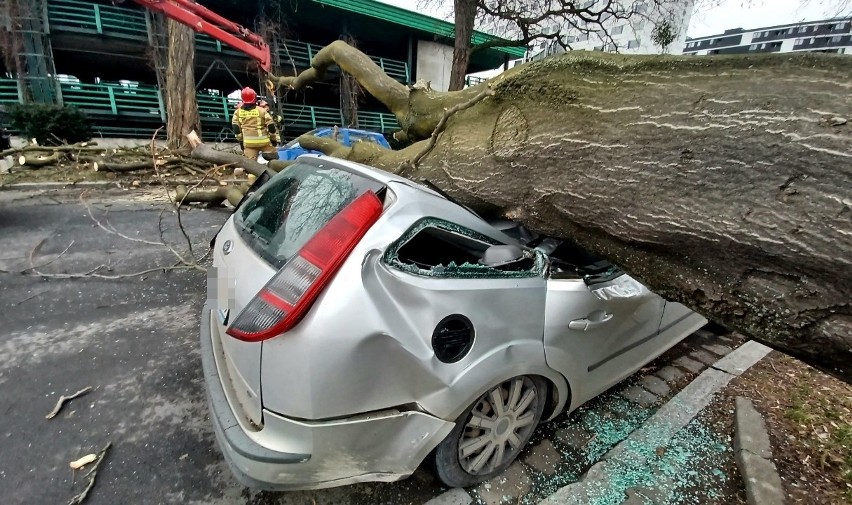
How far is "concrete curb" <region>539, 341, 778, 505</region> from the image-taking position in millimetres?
1824

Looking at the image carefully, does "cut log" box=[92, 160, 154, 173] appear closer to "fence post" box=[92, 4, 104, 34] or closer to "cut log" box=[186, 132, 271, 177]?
"cut log" box=[186, 132, 271, 177]

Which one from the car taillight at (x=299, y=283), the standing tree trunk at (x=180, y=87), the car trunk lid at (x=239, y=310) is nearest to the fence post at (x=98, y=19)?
the standing tree trunk at (x=180, y=87)

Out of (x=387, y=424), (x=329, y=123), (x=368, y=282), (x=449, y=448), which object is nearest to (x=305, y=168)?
(x=368, y=282)

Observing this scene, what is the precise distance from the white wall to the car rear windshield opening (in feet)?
56.7

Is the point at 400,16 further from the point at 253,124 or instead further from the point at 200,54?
the point at 253,124

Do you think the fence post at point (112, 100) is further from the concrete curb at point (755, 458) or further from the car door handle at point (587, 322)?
the concrete curb at point (755, 458)

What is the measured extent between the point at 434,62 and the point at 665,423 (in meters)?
→ 18.7

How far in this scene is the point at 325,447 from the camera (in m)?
1.39

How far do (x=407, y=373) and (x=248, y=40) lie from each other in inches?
480

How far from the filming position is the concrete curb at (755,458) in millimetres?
1763

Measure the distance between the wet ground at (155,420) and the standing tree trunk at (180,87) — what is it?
25.8 feet

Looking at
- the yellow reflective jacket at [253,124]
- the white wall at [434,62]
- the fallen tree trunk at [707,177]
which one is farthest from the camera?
the white wall at [434,62]

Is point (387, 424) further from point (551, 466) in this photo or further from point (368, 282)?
point (551, 466)

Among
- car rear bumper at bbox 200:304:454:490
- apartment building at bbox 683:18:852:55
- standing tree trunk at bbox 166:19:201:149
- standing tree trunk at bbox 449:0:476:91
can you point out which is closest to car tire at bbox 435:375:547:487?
car rear bumper at bbox 200:304:454:490
